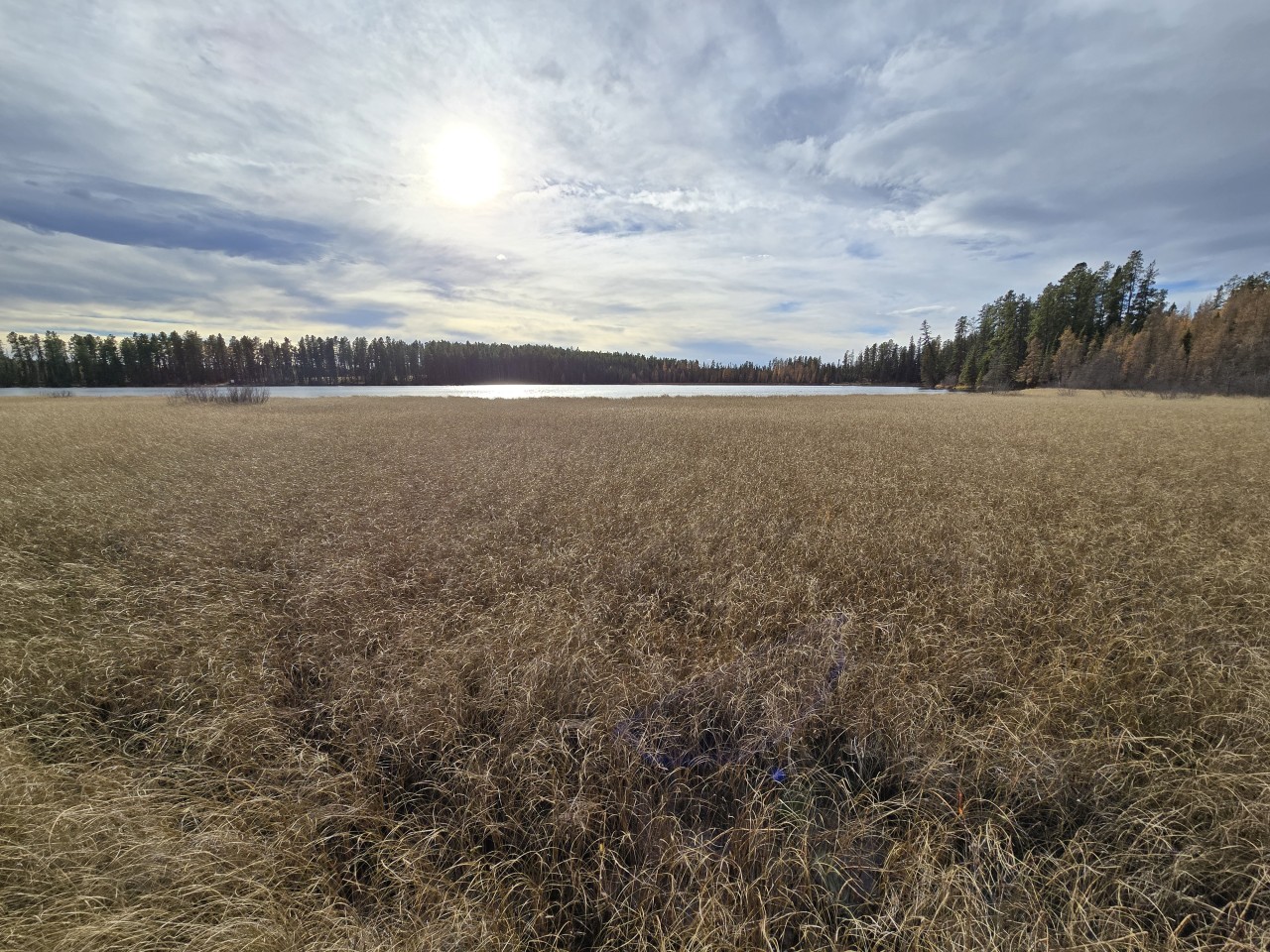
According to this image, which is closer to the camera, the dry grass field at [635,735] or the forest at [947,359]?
the dry grass field at [635,735]

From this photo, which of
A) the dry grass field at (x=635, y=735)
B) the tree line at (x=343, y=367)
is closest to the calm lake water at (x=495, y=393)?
the tree line at (x=343, y=367)

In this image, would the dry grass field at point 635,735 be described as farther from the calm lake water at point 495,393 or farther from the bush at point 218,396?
the calm lake water at point 495,393

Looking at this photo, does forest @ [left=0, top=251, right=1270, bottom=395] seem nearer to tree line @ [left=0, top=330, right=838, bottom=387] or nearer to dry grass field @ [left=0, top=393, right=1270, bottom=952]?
tree line @ [left=0, top=330, right=838, bottom=387]

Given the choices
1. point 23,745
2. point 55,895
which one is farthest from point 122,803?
point 23,745

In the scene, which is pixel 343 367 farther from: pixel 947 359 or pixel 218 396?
pixel 947 359

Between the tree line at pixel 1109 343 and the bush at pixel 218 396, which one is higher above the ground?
the tree line at pixel 1109 343

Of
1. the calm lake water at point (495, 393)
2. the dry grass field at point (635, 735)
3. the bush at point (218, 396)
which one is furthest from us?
the calm lake water at point (495, 393)

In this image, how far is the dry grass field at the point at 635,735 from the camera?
2.40 metres

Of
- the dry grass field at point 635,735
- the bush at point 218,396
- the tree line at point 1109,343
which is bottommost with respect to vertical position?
the dry grass field at point 635,735

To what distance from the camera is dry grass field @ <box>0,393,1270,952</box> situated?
240cm

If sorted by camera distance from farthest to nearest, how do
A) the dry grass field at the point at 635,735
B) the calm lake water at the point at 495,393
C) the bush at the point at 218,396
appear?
the calm lake water at the point at 495,393 → the bush at the point at 218,396 → the dry grass field at the point at 635,735

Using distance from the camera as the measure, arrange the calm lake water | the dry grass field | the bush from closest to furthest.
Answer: the dry grass field, the bush, the calm lake water

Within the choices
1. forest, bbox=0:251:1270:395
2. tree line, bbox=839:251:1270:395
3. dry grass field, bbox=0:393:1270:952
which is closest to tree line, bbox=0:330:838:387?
forest, bbox=0:251:1270:395

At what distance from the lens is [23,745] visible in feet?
11.0
